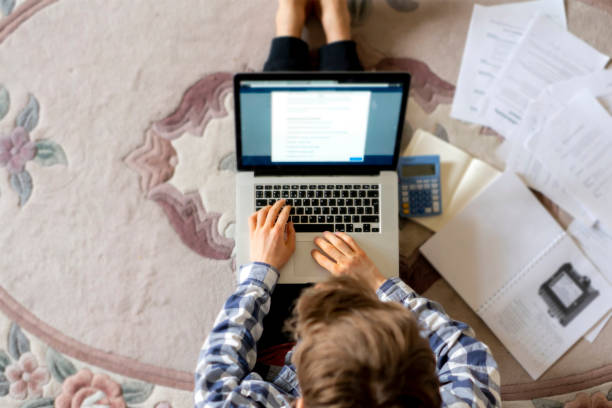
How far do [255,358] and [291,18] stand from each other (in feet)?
2.28

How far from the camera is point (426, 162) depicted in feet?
3.35

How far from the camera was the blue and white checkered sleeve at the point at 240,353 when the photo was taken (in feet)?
2.48

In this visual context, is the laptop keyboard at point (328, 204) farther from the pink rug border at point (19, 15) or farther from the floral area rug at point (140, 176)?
the pink rug border at point (19, 15)

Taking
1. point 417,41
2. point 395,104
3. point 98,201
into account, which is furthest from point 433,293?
point 98,201

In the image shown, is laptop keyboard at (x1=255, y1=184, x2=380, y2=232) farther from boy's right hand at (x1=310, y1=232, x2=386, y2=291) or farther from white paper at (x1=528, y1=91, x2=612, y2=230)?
white paper at (x1=528, y1=91, x2=612, y2=230)

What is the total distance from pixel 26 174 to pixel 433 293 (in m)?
0.89

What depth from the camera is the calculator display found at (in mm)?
1016

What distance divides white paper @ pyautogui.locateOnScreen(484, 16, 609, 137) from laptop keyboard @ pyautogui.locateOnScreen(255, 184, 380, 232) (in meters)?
0.37

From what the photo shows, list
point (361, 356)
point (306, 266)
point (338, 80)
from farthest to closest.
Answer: point (306, 266) < point (338, 80) < point (361, 356)

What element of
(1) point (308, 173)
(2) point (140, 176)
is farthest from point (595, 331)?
(2) point (140, 176)

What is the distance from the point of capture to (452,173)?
A: 1040 millimetres

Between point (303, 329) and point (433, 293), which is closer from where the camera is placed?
point (303, 329)

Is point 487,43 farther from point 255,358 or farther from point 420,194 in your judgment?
point 255,358

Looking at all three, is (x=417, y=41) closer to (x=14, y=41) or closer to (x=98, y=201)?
(x=98, y=201)
